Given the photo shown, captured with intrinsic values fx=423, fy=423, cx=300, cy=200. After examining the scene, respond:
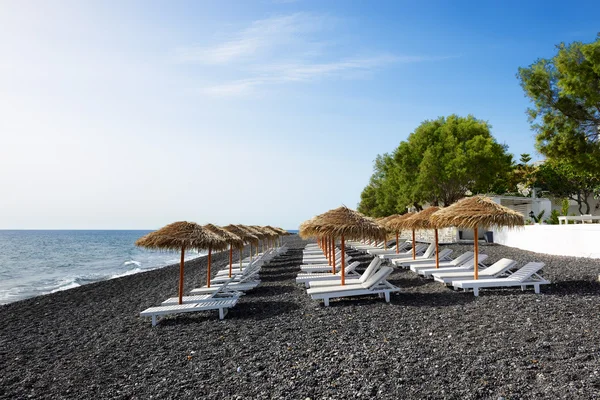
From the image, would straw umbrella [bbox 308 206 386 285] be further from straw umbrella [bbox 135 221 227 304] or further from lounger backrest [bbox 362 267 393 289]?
straw umbrella [bbox 135 221 227 304]

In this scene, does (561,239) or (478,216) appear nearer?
(478,216)

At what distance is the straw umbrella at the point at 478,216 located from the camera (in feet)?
30.7

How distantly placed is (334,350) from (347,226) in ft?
14.0

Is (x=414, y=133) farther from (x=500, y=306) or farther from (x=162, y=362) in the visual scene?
(x=162, y=362)

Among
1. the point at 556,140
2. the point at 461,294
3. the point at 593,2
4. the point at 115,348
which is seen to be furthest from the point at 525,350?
the point at 593,2

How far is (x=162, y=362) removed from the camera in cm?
561

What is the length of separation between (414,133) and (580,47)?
64.6 ft

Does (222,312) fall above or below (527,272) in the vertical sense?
below

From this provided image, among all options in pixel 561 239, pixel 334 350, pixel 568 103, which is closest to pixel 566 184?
pixel 561 239

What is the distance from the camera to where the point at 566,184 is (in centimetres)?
3766

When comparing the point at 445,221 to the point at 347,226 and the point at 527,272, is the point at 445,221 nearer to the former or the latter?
the point at 527,272

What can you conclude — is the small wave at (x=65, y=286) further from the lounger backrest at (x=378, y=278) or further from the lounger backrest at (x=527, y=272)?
the lounger backrest at (x=527, y=272)

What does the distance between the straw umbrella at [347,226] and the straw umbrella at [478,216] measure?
5.38ft

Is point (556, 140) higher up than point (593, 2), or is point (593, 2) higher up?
point (593, 2)
